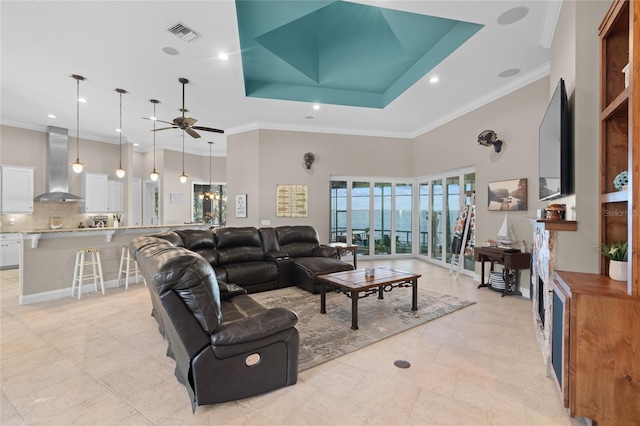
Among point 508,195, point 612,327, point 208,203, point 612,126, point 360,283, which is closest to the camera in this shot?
point 612,327

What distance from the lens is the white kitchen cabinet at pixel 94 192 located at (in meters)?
7.65

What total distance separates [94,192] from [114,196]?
1.79ft

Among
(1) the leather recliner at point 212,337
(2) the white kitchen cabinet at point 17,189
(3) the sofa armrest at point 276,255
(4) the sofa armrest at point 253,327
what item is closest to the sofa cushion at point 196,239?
(3) the sofa armrest at point 276,255

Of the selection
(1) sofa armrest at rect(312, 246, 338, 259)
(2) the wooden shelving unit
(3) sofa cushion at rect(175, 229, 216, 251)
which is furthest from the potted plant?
(3) sofa cushion at rect(175, 229, 216, 251)

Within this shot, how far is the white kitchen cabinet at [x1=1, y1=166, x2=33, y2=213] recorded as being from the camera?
646 cm

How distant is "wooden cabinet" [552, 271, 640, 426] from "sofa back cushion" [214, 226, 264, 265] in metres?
4.24

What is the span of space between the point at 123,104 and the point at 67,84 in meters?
0.93

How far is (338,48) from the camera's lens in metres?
5.22

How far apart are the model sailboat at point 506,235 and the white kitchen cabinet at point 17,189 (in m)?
9.62

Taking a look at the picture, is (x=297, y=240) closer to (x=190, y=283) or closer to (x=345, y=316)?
(x=345, y=316)

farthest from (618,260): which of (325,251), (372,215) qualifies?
(372,215)

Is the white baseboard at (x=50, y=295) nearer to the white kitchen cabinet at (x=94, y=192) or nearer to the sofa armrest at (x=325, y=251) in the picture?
the sofa armrest at (x=325, y=251)

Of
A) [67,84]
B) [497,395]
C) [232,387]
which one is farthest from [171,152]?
[497,395]

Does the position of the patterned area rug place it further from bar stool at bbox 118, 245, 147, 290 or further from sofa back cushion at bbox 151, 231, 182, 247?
bar stool at bbox 118, 245, 147, 290
